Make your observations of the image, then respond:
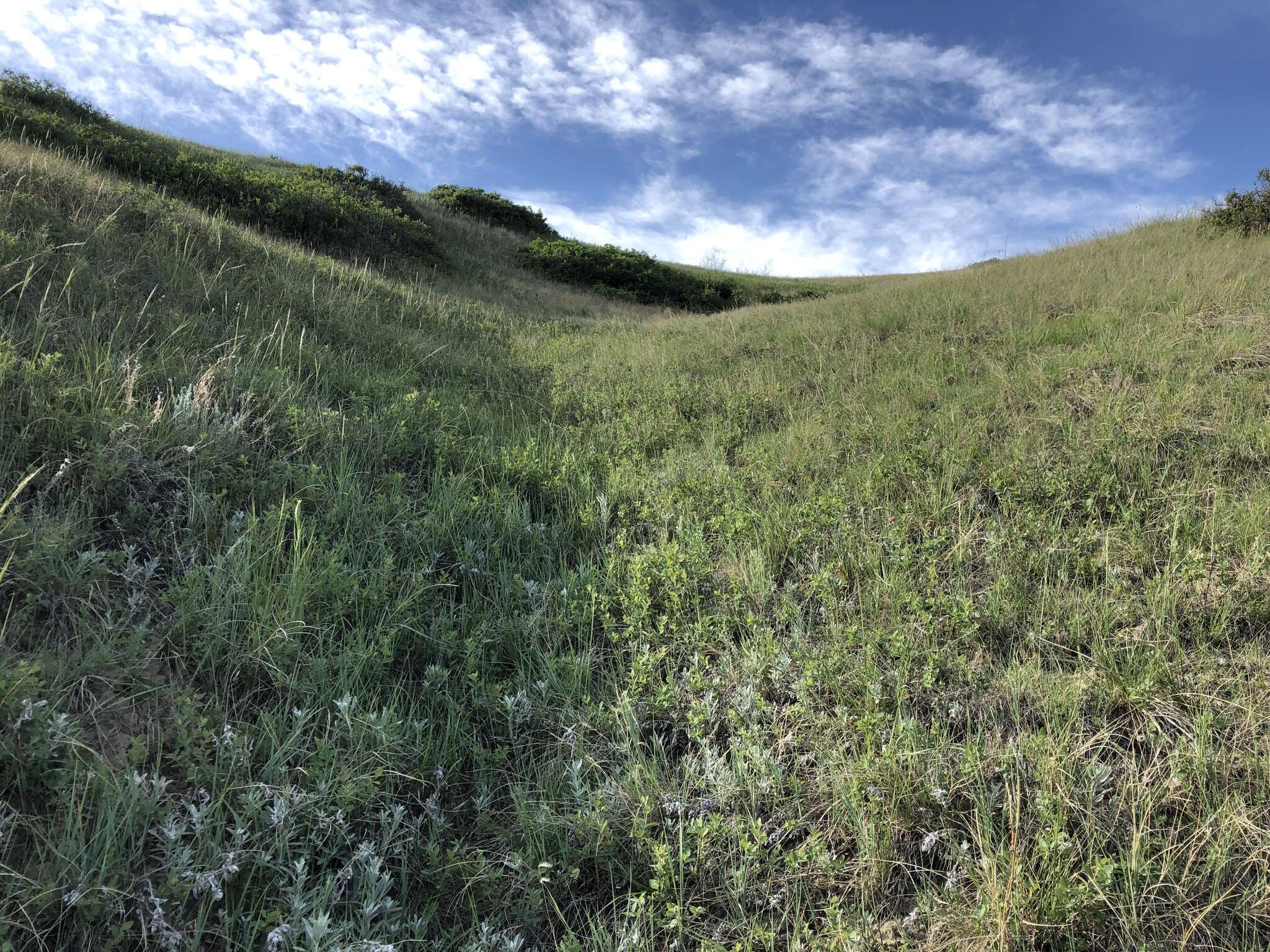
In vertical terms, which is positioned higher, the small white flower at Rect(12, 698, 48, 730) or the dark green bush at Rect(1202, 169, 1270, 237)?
the dark green bush at Rect(1202, 169, 1270, 237)

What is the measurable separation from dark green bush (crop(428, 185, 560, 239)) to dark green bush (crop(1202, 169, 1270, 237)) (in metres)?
24.3

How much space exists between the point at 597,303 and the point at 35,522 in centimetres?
1856

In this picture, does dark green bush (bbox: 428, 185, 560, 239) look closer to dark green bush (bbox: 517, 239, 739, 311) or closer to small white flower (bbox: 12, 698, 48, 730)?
dark green bush (bbox: 517, 239, 739, 311)

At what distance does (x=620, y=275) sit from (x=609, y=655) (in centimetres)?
2448

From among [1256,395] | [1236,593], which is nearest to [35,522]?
[1236,593]

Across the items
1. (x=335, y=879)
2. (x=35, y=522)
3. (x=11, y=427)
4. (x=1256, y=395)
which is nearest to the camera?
(x=335, y=879)

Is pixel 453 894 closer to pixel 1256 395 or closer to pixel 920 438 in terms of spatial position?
pixel 920 438

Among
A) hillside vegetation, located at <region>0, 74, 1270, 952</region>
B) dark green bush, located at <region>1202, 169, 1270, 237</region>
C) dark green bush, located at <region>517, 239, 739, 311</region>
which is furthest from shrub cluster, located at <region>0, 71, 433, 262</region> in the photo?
dark green bush, located at <region>1202, 169, 1270, 237</region>

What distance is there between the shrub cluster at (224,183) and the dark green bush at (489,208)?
33.4 ft

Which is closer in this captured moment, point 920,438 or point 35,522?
point 35,522

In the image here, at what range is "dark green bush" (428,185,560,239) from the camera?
29203 millimetres

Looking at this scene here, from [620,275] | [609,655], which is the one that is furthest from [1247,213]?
[620,275]

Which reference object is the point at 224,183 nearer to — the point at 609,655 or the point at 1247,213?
the point at 609,655

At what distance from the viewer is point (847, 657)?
293cm
